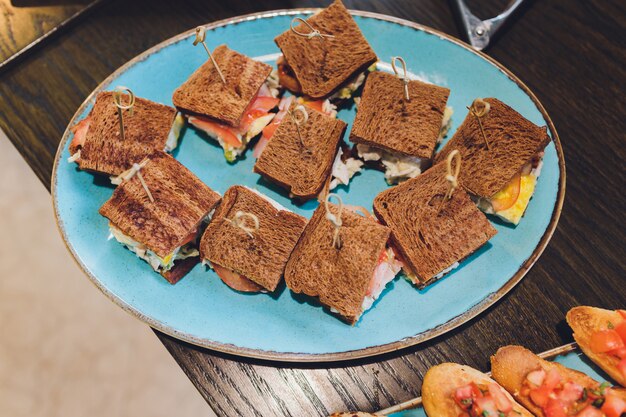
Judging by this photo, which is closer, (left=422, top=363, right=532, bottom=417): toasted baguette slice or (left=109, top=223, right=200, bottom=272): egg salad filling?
(left=422, top=363, right=532, bottom=417): toasted baguette slice

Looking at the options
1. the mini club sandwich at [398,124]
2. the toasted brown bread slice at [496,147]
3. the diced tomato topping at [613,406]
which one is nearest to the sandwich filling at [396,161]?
the mini club sandwich at [398,124]

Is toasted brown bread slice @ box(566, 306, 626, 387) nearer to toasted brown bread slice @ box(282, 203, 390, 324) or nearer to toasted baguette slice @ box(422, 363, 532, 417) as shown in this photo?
toasted baguette slice @ box(422, 363, 532, 417)

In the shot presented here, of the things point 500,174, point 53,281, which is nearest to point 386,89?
point 500,174

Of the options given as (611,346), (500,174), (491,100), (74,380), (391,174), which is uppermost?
(491,100)

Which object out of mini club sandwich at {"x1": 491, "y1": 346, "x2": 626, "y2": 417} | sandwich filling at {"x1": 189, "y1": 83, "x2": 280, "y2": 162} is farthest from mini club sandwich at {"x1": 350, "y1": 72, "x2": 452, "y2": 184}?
mini club sandwich at {"x1": 491, "y1": 346, "x2": 626, "y2": 417}

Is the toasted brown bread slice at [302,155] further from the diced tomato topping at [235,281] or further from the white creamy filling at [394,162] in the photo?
the diced tomato topping at [235,281]

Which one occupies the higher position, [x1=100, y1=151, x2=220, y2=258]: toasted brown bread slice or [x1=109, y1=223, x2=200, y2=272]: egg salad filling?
[x1=100, y1=151, x2=220, y2=258]: toasted brown bread slice

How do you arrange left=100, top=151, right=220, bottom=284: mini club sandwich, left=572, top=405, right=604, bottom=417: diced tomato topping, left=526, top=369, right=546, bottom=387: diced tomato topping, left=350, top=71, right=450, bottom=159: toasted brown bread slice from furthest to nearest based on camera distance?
left=350, top=71, right=450, bottom=159: toasted brown bread slice → left=100, top=151, right=220, bottom=284: mini club sandwich → left=526, top=369, right=546, bottom=387: diced tomato topping → left=572, top=405, right=604, bottom=417: diced tomato topping

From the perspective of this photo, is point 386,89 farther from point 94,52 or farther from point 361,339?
point 94,52
